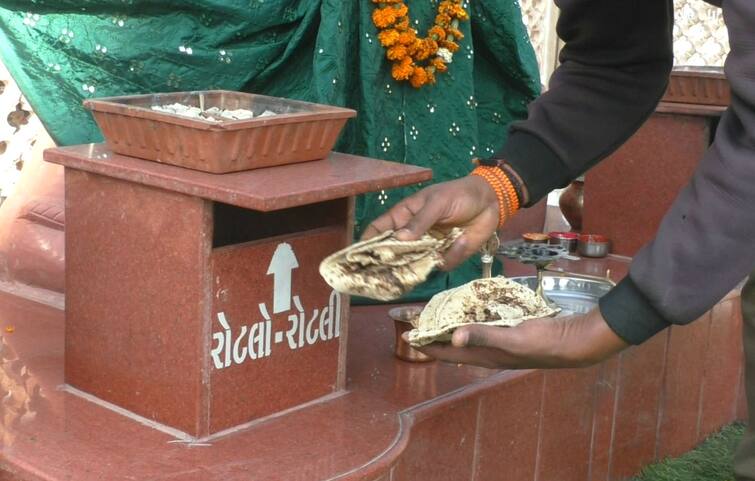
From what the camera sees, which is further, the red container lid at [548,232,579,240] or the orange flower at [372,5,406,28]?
the red container lid at [548,232,579,240]

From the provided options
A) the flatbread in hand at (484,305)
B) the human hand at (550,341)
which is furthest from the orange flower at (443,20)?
the human hand at (550,341)

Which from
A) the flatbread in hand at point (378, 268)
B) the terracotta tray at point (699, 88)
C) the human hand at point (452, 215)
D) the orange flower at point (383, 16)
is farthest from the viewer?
the terracotta tray at point (699, 88)

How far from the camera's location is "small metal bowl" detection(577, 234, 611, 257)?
4059 mm

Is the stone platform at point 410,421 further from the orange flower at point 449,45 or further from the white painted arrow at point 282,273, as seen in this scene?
the orange flower at point 449,45

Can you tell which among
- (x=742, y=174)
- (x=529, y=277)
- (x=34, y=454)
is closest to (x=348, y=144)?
(x=529, y=277)

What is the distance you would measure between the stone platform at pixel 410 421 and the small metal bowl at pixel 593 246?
0.22 feet

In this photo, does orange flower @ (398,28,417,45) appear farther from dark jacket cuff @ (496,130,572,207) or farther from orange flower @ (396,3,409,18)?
dark jacket cuff @ (496,130,572,207)

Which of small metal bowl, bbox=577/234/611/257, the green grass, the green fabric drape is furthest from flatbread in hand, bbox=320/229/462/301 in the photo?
small metal bowl, bbox=577/234/611/257

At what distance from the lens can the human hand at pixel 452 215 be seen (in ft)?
7.21

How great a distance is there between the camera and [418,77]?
3402 mm

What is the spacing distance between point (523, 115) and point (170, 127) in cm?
181

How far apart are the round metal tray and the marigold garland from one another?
0.67 meters

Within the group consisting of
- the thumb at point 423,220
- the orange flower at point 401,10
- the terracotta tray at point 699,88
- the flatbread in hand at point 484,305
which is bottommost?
the flatbread in hand at point 484,305

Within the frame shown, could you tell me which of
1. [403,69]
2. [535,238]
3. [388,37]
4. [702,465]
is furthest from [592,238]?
[388,37]
